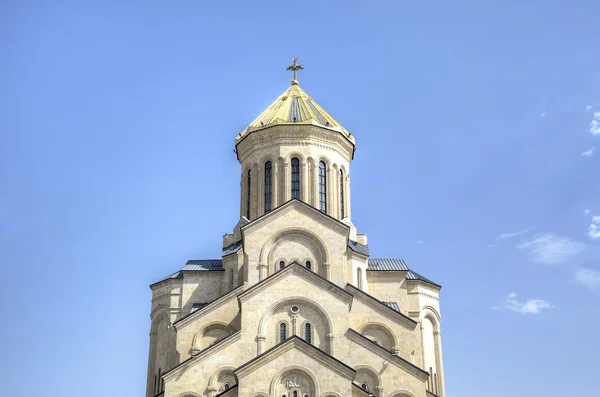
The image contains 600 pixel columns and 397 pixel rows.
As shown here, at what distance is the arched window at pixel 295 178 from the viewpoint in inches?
1464

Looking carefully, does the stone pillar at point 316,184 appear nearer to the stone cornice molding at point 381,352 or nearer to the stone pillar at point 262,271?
the stone pillar at point 262,271

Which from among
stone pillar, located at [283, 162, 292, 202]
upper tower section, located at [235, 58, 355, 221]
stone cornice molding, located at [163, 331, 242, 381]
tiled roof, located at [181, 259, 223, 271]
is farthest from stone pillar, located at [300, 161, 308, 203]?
stone cornice molding, located at [163, 331, 242, 381]

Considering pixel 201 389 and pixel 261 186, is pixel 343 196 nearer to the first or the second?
pixel 261 186

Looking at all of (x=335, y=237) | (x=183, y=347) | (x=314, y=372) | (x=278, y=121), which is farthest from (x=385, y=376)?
(x=278, y=121)

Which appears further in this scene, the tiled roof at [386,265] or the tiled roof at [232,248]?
the tiled roof at [386,265]

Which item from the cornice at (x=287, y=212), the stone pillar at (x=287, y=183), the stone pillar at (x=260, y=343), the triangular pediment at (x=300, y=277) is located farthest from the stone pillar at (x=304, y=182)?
the stone pillar at (x=260, y=343)

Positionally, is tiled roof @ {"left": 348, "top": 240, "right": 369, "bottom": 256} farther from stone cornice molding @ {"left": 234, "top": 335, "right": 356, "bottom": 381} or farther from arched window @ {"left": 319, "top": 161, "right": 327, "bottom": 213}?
stone cornice molding @ {"left": 234, "top": 335, "right": 356, "bottom": 381}

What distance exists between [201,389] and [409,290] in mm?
13155

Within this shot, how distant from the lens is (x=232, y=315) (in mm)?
31609

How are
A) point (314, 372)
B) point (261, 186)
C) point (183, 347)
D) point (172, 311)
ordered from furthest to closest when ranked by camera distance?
point (261, 186)
point (172, 311)
point (183, 347)
point (314, 372)

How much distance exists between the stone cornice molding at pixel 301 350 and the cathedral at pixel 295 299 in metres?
0.04

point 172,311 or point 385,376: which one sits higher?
point 172,311

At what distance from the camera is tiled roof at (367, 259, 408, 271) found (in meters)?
36.3

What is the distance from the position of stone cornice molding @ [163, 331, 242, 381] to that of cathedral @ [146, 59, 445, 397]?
0.05 metres
